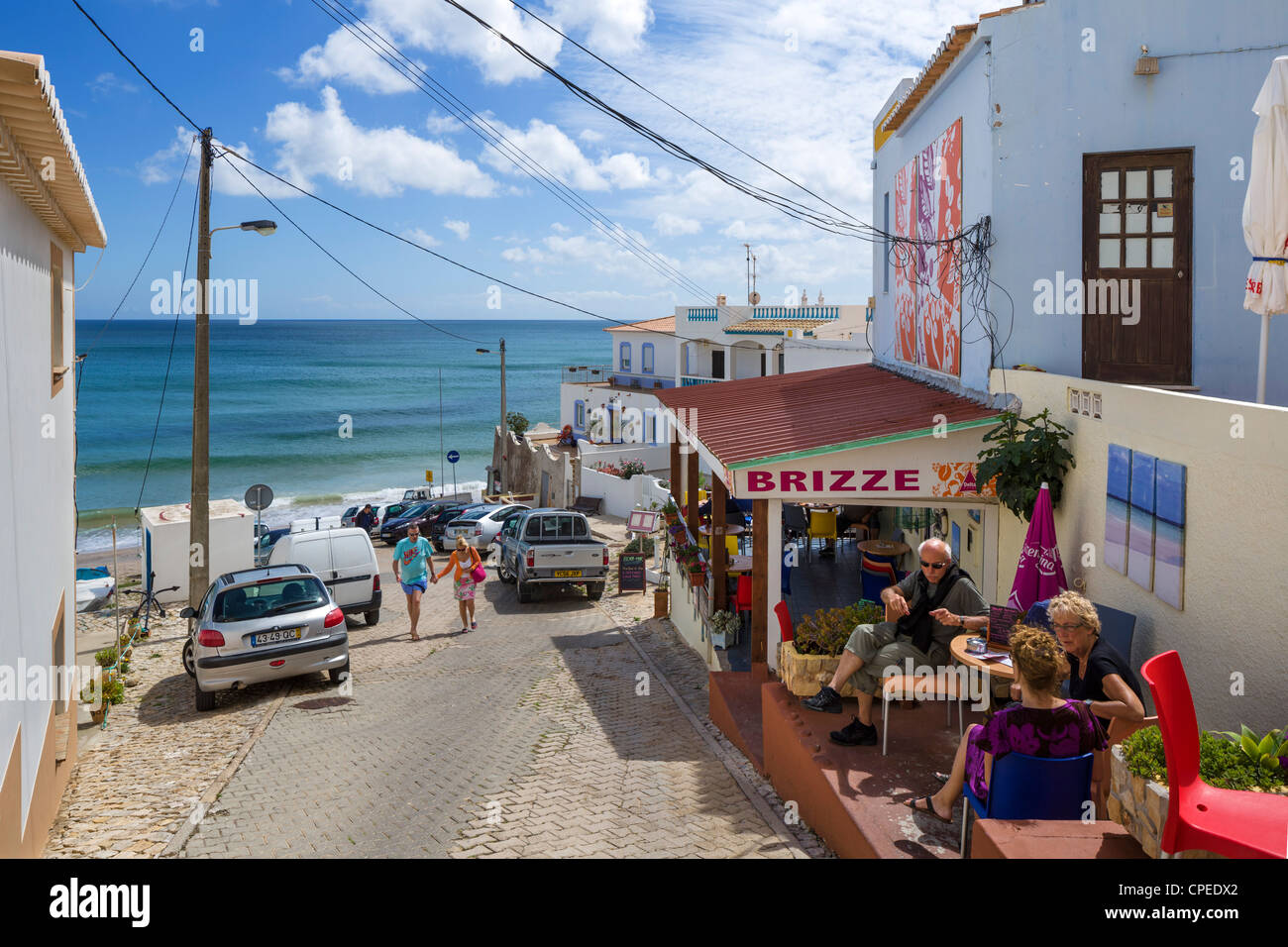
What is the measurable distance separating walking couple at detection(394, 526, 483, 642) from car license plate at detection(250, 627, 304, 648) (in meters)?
3.50

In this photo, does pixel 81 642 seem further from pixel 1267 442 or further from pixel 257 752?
pixel 1267 442

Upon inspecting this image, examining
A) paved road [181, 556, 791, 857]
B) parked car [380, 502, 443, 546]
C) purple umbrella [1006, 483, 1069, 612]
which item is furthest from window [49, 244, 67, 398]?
parked car [380, 502, 443, 546]

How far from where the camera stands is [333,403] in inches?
4500

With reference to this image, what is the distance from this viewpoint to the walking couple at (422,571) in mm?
15297

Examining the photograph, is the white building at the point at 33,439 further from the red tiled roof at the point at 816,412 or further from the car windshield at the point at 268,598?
the red tiled roof at the point at 816,412

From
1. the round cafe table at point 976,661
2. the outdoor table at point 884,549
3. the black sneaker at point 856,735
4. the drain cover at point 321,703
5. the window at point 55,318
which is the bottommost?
the drain cover at point 321,703

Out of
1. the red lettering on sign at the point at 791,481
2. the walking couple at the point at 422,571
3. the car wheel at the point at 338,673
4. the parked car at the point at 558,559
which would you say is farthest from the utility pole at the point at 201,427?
the red lettering on sign at the point at 791,481

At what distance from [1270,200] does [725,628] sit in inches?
287

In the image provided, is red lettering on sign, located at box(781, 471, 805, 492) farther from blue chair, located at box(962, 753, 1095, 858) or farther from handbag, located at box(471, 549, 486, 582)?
handbag, located at box(471, 549, 486, 582)

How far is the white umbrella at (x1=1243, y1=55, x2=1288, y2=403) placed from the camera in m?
6.73

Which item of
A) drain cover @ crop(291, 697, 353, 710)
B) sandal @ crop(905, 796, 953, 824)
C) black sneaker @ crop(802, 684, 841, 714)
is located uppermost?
black sneaker @ crop(802, 684, 841, 714)

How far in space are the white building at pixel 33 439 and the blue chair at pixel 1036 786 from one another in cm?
498

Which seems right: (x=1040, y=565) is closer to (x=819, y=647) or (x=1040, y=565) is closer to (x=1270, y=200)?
(x=819, y=647)
